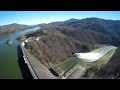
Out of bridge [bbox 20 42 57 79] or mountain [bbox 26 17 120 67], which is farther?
mountain [bbox 26 17 120 67]

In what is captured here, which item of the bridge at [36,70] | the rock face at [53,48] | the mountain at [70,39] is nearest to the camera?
the bridge at [36,70]

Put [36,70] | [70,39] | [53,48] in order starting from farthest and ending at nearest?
[70,39]
[53,48]
[36,70]

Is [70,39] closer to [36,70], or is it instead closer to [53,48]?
[53,48]

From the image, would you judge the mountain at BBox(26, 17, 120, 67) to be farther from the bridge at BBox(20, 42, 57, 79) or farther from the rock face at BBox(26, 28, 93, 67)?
the bridge at BBox(20, 42, 57, 79)

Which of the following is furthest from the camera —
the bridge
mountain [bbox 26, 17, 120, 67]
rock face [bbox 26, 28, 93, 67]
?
mountain [bbox 26, 17, 120, 67]

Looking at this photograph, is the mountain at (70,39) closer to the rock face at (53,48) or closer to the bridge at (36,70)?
the rock face at (53,48)

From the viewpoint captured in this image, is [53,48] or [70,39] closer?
[53,48]

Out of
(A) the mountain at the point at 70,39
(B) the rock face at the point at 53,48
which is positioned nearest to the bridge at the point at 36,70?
(B) the rock face at the point at 53,48

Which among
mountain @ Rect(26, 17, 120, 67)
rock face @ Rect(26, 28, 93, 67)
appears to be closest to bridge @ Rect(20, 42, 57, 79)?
rock face @ Rect(26, 28, 93, 67)

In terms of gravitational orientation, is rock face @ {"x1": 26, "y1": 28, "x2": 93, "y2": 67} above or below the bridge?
below

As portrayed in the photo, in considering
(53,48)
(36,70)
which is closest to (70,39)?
(53,48)

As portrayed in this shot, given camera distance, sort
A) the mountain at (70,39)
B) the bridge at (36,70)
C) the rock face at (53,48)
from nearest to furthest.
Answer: the bridge at (36,70) → the rock face at (53,48) → the mountain at (70,39)
